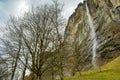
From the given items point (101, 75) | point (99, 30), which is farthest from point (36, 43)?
point (99, 30)

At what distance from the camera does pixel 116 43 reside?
96625mm

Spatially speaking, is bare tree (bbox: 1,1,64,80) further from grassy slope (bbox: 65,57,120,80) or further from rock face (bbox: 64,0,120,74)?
rock face (bbox: 64,0,120,74)

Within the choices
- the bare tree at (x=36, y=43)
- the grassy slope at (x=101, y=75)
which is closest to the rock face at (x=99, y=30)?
the grassy slope at (x=101, y=75)

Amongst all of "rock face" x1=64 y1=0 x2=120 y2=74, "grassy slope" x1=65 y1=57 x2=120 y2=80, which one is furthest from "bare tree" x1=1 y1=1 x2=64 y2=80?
"rock face" x1=64 y1=0 x2=120 y2=74

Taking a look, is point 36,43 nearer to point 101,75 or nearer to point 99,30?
point 101,75

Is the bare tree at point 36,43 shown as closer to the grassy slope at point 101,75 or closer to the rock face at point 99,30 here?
the grassy slope at point 101,75

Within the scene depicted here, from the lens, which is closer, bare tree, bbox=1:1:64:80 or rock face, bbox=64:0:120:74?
bare tree, bbox=1:1:64:80

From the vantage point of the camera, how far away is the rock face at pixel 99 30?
9229 centimetres

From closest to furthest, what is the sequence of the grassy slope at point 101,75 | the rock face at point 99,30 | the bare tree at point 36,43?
the bare tree at point 36,43, the grassy slope at point 101,75, the rock face at point 99,30

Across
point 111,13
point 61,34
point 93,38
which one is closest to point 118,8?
point 111,13

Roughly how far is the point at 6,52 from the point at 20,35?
8.15 ft

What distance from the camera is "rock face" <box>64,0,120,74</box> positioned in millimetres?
92294

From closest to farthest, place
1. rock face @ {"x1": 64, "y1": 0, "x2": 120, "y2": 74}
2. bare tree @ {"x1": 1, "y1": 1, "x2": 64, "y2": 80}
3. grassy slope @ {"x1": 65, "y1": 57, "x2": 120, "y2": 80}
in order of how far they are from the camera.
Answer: bare tree @ {"x1": 1, "y1": 1, "x2": 64, "y2": 80}, grassy slope @ {"x1": 65, "y1": 57, "x2": 120, "y2": 80}, rock face @ {"x1": 64, "y1": 0, "x2": 120, "y2": 74}

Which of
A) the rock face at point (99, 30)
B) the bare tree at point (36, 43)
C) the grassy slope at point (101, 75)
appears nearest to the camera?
the bare tree at point (36, 43)
